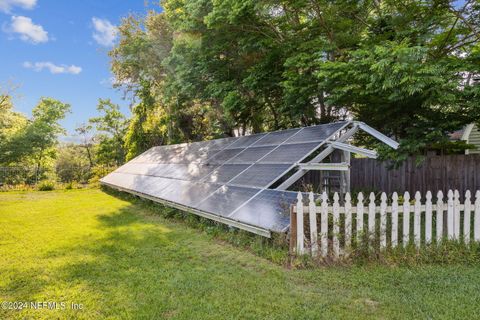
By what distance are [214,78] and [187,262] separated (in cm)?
968

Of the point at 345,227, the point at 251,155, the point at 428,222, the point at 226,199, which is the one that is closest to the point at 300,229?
the point at 345,227

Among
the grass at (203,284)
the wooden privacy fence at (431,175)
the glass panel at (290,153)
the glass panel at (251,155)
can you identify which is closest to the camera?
the grass at (203,284)

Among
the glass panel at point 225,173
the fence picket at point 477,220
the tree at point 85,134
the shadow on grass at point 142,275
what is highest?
the tree at point 85,134

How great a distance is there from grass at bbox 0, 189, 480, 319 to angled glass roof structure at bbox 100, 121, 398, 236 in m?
0.63

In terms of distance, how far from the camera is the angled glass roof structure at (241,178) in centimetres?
577

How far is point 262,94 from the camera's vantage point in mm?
13562

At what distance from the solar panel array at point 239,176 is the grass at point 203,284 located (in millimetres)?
704

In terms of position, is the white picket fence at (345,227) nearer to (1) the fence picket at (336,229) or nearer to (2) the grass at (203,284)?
(1) the fence picket at (336,229)

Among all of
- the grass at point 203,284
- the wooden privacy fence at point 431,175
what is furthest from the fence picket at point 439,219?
the wooden privacy fence at point 431,175

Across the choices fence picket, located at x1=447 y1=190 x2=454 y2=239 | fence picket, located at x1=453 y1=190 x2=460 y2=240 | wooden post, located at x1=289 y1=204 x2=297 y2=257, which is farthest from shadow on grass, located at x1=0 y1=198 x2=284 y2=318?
fence picket, located at x1=453 y1=190 x2=460 y2=240

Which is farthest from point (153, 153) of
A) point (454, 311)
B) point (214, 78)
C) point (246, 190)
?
point (454, 311)

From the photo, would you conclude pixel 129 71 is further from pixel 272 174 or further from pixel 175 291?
pixel 175 291

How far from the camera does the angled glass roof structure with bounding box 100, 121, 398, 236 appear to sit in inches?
227

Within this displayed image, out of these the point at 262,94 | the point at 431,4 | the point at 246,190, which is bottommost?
the point at 246,190
